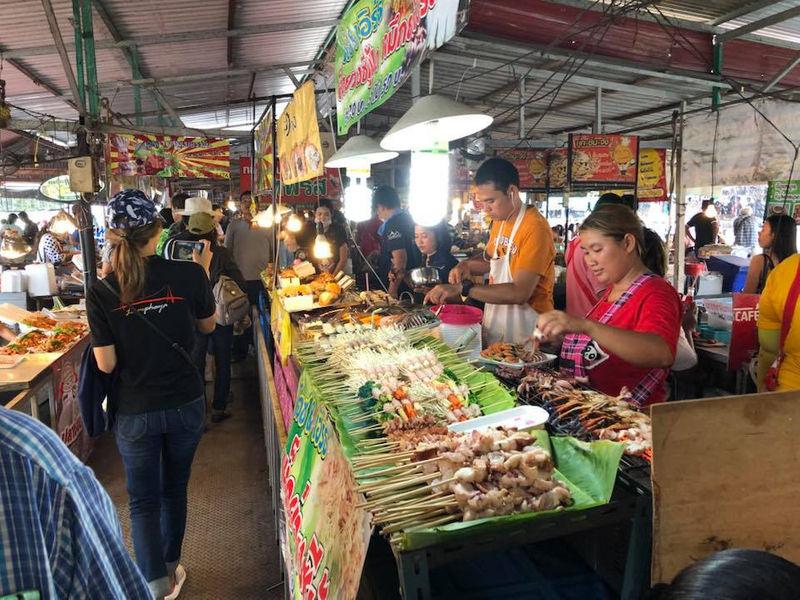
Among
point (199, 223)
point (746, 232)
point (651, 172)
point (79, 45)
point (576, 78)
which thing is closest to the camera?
point (199, 223)

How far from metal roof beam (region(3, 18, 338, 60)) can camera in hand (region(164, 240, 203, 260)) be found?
13.3 feet

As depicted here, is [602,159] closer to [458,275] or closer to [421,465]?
[458,275]

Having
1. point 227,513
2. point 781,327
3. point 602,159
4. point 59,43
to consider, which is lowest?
point 227,513

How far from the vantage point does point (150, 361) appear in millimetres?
3258

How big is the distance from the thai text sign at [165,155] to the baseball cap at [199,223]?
10.7ft

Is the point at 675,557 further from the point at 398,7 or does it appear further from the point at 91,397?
the point at 91,397

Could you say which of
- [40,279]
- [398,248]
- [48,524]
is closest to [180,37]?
[40,279]

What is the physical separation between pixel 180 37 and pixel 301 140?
4.91 m

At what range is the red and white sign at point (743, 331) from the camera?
Result: 14.5 ft

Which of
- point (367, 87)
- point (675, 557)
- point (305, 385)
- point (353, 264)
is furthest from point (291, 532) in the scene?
point (353, 264)

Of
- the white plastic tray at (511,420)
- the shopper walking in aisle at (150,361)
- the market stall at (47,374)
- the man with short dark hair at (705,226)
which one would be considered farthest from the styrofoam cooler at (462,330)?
the man with short dark hair at (705,226)

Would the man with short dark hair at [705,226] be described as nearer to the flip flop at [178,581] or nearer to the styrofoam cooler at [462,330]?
the styrofoam cooler at [462,330]

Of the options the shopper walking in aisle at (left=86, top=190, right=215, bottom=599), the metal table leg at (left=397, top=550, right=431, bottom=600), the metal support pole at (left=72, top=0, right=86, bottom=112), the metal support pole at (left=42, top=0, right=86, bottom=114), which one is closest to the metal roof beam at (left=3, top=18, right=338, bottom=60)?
the metal support pole at (left=72, top=0, right=86, bottom=112)

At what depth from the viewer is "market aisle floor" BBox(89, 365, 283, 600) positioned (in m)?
3.77
